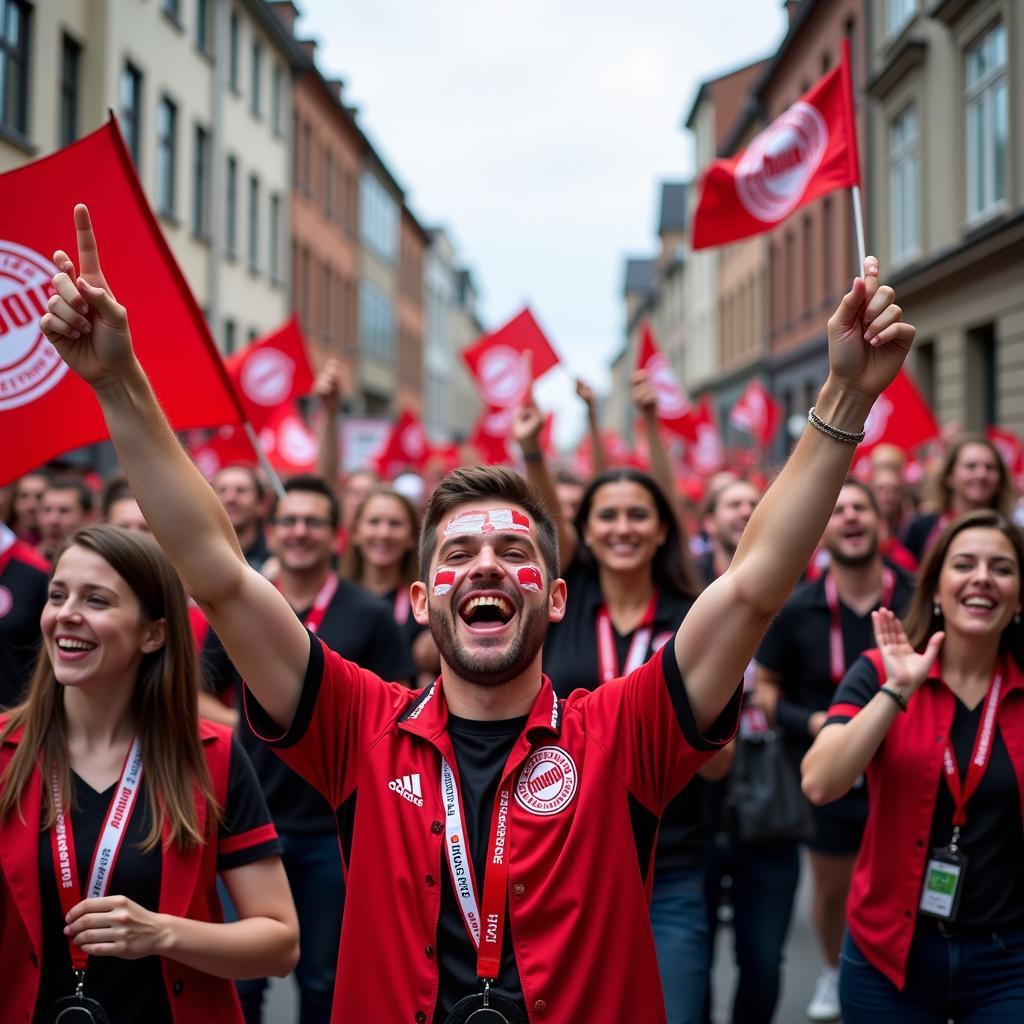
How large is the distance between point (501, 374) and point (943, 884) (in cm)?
829

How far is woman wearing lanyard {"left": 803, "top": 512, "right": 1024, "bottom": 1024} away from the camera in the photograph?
11.3 feet

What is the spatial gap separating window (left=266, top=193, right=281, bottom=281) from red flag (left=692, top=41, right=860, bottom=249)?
2748 centimetres

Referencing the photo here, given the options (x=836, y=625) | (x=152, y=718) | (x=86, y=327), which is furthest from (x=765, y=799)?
(x=86, y=327)

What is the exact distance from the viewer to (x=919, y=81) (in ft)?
68.7

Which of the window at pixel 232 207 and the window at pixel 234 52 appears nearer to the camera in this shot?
the window at pixel 234 52

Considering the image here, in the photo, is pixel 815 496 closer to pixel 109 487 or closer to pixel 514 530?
pixel 514 530

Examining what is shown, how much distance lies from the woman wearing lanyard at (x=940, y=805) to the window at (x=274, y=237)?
99.4 ft

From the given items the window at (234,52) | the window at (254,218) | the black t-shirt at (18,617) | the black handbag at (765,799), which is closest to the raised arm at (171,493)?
the black t-shirt at (18,617)

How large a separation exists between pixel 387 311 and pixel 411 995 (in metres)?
50.4

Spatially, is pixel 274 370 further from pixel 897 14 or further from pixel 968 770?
pixel 897 14

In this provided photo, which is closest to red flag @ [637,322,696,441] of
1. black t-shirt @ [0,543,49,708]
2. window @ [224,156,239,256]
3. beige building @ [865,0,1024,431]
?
beige building @ [865,0,1024,431]

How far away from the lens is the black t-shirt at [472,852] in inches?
98.4

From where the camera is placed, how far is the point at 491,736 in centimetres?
270

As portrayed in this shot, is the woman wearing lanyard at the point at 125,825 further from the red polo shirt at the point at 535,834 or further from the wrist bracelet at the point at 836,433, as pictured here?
the wrist bracelet at the point at 836,433
